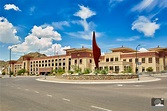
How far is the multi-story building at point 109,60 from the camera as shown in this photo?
87.3m

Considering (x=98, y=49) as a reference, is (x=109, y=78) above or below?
below

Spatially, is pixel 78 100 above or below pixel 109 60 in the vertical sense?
below

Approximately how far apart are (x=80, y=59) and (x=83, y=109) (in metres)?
95.5

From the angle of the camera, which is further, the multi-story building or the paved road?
the multi-story building

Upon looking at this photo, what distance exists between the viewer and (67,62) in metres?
116

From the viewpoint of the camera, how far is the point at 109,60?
99.0 meters

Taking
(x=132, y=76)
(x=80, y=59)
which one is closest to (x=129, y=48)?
(x=80, y=59)

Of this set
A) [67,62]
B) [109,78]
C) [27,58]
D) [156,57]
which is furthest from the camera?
[27,58]

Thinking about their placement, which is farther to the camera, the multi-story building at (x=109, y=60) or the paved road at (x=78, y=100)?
the multi-story building at (x=109, y=60)

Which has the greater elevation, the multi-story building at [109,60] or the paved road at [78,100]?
the multi-story building at [109,60]

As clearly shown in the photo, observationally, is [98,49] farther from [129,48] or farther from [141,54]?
[129,48]

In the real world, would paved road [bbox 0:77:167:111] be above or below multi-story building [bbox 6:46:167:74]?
below

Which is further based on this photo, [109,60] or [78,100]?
[109,60]

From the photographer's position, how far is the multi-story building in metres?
87.3
